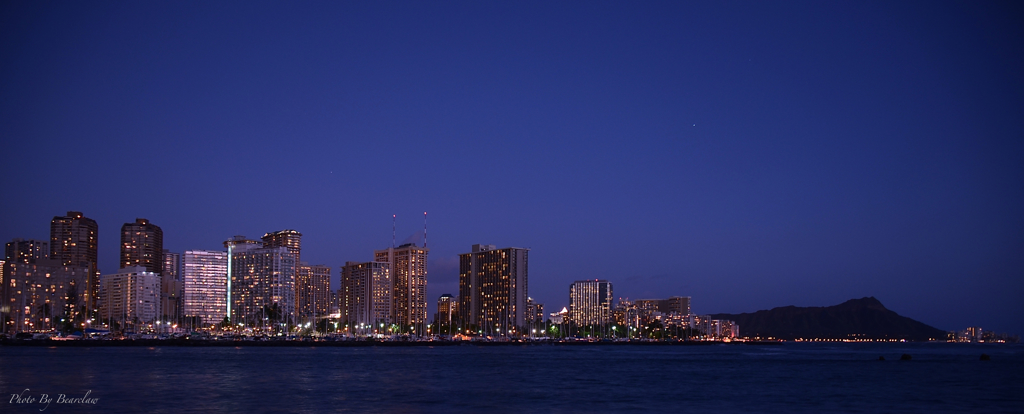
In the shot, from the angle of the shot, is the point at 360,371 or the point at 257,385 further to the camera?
the point at 360,371

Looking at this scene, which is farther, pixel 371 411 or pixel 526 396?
pixel 526 396

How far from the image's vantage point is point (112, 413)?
38531 millimetres

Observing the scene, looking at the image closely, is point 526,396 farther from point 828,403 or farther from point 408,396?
point 828,403

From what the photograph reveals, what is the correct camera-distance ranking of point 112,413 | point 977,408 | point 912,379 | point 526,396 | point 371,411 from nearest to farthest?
point 112,413, point 371,411, point 977,408, point 526,396, point 912,379

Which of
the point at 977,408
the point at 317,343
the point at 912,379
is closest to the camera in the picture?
the point at 977,408

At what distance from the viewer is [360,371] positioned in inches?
2899

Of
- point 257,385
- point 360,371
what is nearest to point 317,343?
point 360,371

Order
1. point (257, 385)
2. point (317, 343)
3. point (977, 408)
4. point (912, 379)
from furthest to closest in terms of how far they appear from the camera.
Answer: point (317, 343)
point (912, 379)
point (257, 385)
point (977, 408)

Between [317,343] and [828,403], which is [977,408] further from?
[317,343]

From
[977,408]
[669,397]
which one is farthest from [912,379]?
[669,397]

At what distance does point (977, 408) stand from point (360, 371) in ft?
154

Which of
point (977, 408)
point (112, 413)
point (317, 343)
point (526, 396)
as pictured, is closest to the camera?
point (112, 413)

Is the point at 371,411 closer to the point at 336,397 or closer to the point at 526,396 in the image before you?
the point at 336,397

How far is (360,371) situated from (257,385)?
18867 mm
